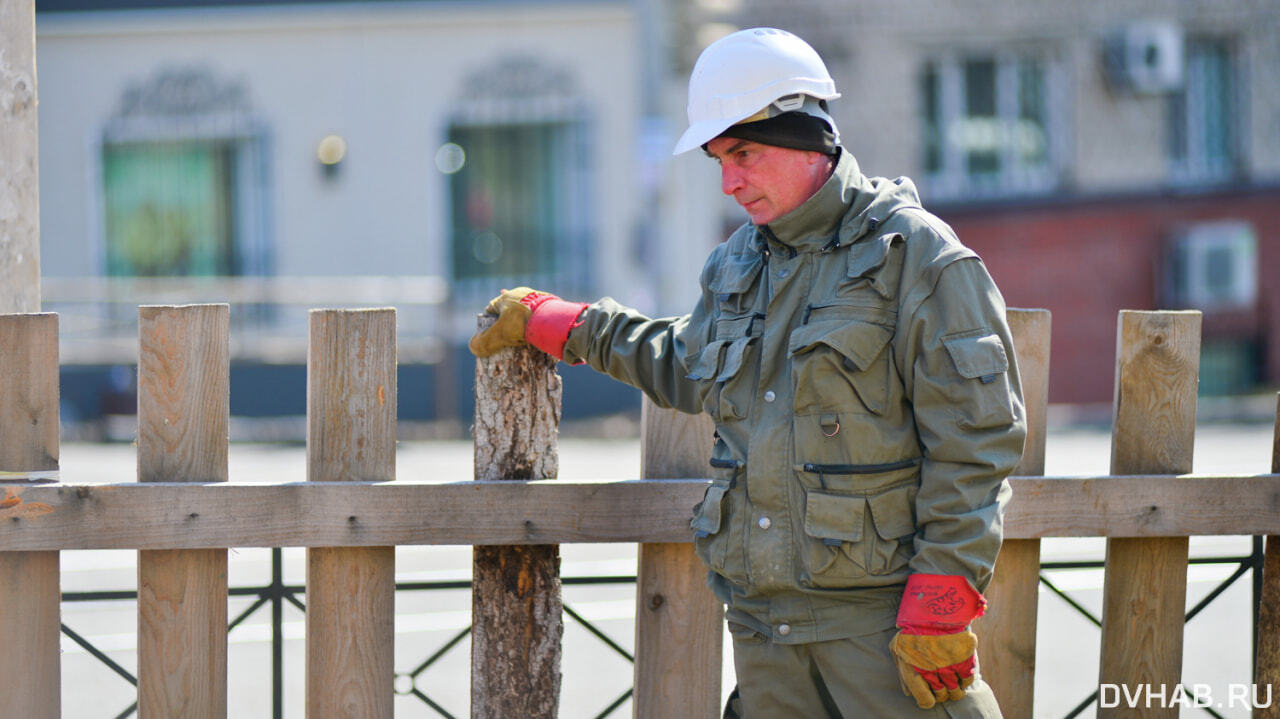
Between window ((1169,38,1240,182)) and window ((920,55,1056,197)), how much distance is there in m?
1.73

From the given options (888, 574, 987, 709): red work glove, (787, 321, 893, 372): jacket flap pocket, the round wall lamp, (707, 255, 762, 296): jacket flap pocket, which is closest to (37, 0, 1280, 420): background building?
the round wall lamp

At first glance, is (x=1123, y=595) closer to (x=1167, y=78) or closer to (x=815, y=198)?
(x=815, y=198)

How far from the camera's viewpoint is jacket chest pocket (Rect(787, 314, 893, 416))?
2.39 metres

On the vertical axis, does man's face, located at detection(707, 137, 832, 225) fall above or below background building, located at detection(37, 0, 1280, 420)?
below

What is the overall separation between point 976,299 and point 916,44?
13803mm

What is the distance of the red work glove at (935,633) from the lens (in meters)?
2.29

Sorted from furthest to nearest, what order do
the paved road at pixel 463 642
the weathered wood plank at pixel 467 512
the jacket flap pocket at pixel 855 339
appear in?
1. the paved road at pixel 463 642
2. the weathered wood plank at pixel 467 512
3. the jacket flap pocket at pixel 855 339

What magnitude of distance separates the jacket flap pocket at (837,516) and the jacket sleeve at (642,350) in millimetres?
507

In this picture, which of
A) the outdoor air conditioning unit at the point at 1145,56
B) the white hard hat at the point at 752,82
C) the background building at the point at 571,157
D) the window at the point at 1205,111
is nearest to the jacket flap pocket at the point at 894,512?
the white hard hat at the point at 752,82

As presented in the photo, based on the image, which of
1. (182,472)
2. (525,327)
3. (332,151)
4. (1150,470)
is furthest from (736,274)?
(332,151)

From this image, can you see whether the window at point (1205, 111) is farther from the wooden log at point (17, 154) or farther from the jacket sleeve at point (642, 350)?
the wooden log at point (17, 154)

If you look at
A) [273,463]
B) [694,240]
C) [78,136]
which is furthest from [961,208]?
[78,136]

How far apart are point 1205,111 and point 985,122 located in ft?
9.68

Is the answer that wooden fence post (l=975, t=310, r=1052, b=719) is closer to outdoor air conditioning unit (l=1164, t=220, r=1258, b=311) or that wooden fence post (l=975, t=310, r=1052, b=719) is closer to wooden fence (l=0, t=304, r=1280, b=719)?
wooden fence (l=0, t=304, r=1280, b=719)
